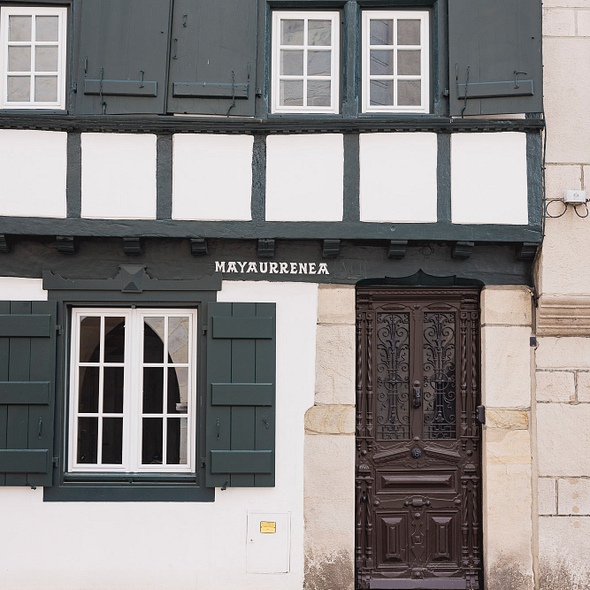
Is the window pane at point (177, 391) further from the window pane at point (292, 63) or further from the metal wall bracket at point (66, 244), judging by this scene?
the window pane at point (292, 63)

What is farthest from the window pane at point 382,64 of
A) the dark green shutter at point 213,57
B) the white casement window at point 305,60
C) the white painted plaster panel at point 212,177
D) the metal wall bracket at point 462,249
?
the metal wall bracket at point 462,249

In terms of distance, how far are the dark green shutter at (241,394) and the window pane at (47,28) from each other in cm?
271

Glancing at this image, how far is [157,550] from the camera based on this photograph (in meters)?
6.16

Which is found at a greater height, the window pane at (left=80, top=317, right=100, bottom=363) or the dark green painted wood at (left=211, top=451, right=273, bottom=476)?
the window pane at (left=80, top=317, right=100, bottom=363)

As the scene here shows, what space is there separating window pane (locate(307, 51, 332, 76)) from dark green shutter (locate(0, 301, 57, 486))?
2.98 meters

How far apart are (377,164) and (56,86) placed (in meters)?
2.83

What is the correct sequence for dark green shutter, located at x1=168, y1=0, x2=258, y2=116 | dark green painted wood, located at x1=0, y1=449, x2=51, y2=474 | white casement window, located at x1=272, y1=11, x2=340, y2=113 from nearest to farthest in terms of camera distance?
dark green painted wood, located at x1=0, y1=449, x2=51, y2=474 → dark green shutter, located at x1=168, y1=0, x2=258, y2=116 → white casement window, located at x1=272, y1=11, x2=340, y2=113

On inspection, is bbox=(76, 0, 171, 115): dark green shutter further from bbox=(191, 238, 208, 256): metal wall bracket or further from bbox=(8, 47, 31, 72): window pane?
bbox=(191, 238, 208, 256): metal wall bracket

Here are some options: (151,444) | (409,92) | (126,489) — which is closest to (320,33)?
(409,92)

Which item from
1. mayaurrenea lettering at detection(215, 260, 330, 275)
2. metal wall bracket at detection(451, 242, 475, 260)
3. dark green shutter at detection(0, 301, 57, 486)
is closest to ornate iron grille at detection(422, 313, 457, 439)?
metal wall bracket at detection(451, 242, 475, 260)

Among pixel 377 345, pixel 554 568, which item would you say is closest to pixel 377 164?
pixel 377 345

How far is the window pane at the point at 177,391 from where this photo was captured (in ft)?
20.9

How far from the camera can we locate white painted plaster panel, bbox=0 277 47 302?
626 cm

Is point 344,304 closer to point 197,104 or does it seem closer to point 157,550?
point 197,104
